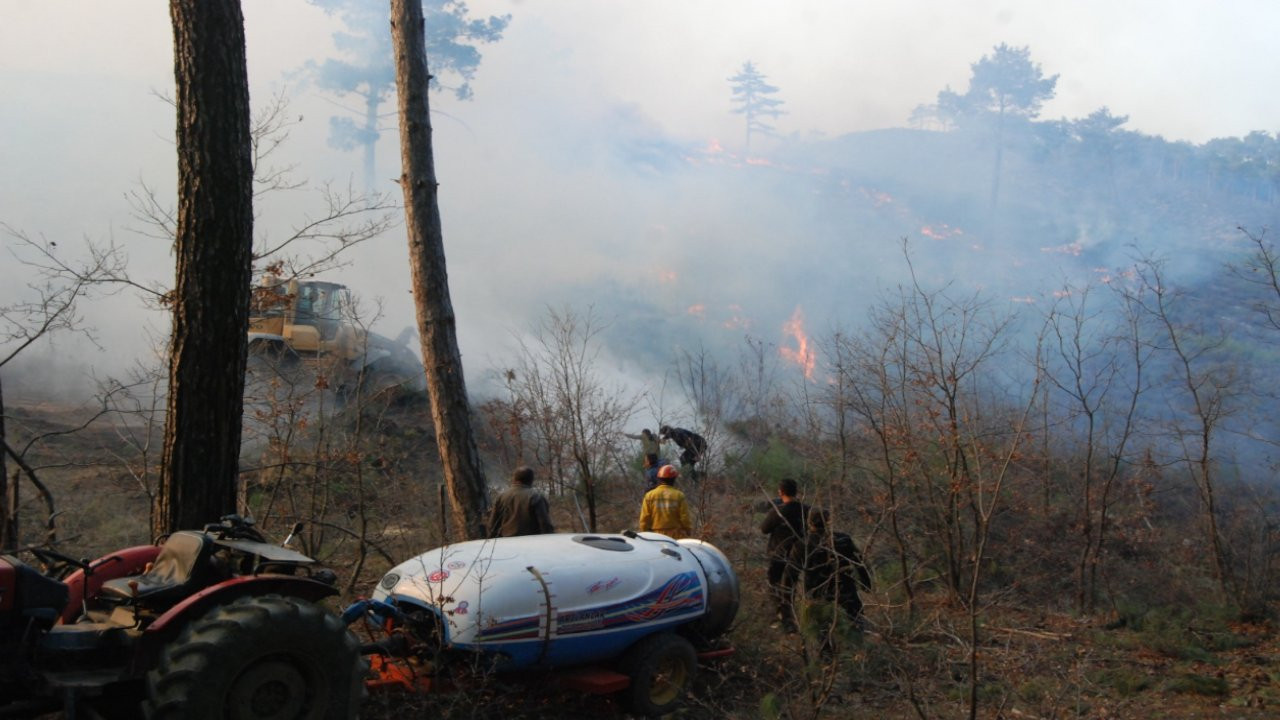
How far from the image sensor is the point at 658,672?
6.09m

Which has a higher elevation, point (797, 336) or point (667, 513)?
point (797, 336)

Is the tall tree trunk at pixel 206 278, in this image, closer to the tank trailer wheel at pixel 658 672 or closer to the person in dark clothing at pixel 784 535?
the tank trailer wheel at pixel 658 672

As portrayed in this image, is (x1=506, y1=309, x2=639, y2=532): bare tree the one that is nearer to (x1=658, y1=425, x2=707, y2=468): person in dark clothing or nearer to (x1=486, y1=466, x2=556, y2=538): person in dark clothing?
(x1=658, y1=425, x2=707, y2=468): person in dark clothing

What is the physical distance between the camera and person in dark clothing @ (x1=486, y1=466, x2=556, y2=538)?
24.5ft

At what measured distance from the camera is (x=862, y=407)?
10000 millimetres

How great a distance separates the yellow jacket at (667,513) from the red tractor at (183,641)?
4030mm

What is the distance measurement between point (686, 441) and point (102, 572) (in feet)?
27.0

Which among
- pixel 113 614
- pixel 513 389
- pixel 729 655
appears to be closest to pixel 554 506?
pixel 513 389

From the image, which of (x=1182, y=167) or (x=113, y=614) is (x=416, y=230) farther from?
(x=1182, y=167)

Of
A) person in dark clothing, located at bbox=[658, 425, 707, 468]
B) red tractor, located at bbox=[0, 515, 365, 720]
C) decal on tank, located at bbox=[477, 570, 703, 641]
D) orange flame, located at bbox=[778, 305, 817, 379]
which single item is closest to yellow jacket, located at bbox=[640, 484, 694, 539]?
decal on tank, located at bbox=[477, 570, 703, 641]

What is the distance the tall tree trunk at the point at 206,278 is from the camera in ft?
18.6

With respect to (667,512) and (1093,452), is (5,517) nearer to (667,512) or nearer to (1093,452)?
(667,512)

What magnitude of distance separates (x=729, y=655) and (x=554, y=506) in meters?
5.24

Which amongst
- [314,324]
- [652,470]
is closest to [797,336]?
[314,324]
